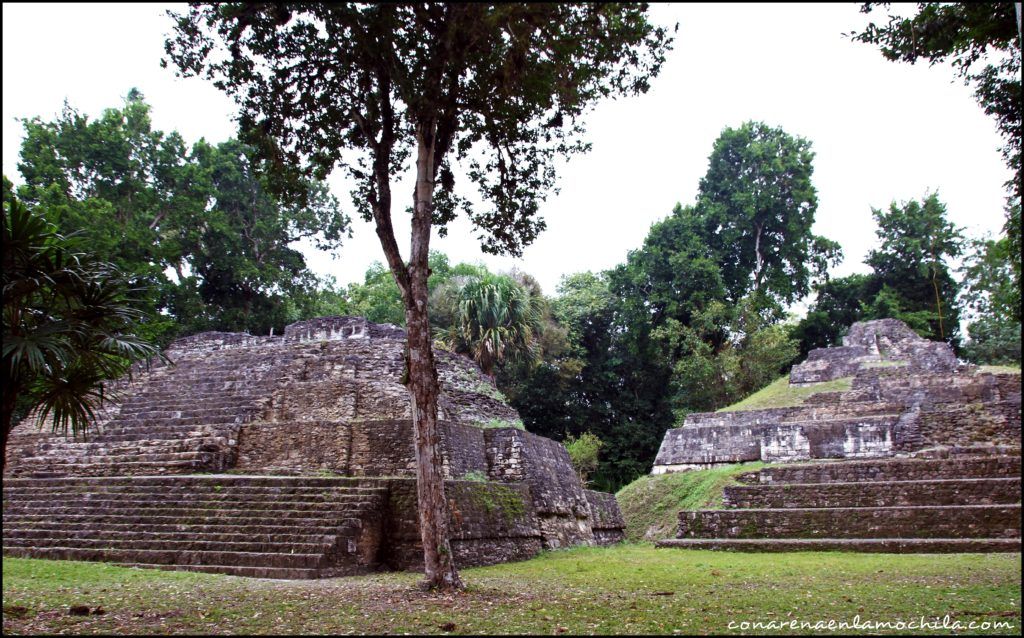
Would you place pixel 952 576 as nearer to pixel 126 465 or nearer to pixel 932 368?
pixel 126 465

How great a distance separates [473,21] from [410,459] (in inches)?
263

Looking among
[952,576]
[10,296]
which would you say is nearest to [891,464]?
[952,576]

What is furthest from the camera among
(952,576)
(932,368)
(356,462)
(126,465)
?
(932,368)

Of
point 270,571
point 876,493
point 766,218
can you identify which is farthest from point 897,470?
point 766,218

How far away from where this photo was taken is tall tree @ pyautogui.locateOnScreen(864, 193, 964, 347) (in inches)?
1155

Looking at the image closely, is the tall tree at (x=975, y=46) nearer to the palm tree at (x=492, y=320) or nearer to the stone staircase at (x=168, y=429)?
the stone staircase at (x=168, y=429)

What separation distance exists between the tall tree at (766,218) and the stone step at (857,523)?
19.9m

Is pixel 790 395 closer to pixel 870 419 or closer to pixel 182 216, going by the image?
pixel 870 419

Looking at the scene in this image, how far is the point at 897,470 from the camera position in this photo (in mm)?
12680

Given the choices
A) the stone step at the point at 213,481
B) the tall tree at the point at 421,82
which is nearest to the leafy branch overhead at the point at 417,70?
the tall tree at the point at 421,82

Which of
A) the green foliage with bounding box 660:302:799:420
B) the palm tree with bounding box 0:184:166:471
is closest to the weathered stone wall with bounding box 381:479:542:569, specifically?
the palm tree with bounding box 0:184:166:471

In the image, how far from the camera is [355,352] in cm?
1471

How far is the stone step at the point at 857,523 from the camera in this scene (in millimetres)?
10117

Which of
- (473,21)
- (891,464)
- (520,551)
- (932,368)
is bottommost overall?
(520,551)
